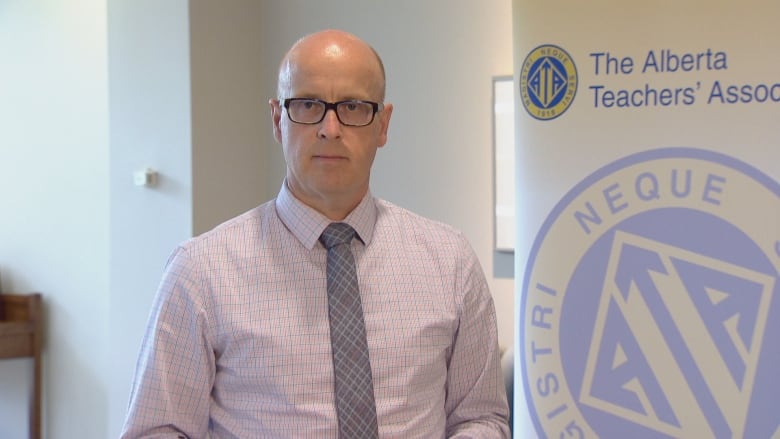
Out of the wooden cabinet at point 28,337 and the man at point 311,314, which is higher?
the man at point 311,314

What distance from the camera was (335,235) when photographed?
1.54m

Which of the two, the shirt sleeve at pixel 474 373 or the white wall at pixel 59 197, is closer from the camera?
the shirt sleeve at pixel 474 373

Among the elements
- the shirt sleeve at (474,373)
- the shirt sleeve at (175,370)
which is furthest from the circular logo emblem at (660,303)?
the shirt sleeve at (175,370)

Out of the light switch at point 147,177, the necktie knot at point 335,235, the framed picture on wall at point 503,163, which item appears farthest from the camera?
the light switch at point 147,177

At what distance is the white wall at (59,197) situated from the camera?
14.4ft

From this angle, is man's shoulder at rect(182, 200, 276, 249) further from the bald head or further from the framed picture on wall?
the framed picture on wall

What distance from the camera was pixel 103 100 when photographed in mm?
4379

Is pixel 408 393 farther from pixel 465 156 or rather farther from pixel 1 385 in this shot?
pixel 1 385

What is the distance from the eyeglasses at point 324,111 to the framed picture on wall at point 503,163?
184 cm

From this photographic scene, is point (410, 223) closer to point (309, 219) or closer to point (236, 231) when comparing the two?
point (309, 219)

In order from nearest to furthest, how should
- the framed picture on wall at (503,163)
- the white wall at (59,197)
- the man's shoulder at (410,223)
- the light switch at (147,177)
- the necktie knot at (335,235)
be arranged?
1. the necktie knot at (335,235)
2. the man's shoulder at (410,223)
3. the framed picture on wall at (503,163)
4. the light switch at (147,177)
5. the white wall at (59,197)

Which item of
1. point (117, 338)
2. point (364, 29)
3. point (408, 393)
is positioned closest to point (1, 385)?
point (117, 338)

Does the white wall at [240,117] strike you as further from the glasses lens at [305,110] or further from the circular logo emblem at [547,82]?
the glasses lens at [305,110]

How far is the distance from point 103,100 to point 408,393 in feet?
11.0
